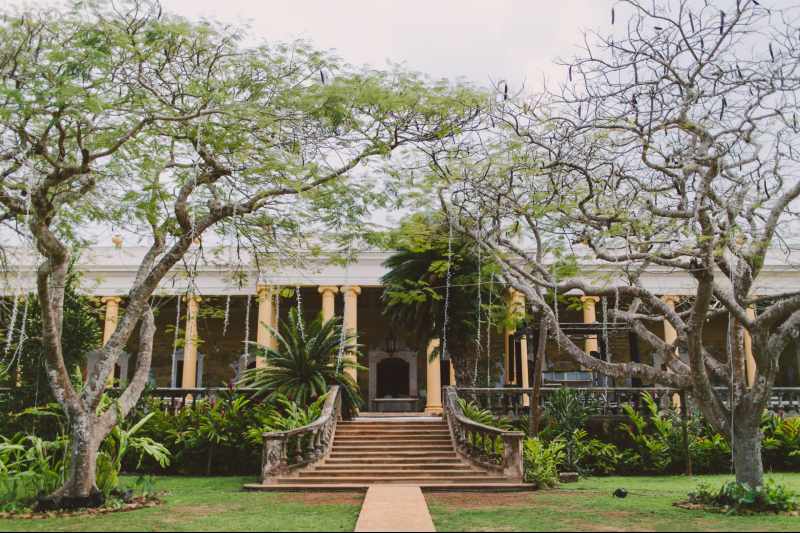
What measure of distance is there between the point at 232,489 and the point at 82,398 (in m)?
4.00

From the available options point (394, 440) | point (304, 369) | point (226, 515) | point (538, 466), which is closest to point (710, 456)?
point (538, 466)

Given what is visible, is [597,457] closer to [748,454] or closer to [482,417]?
[482,417]

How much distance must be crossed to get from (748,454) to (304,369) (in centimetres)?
1008

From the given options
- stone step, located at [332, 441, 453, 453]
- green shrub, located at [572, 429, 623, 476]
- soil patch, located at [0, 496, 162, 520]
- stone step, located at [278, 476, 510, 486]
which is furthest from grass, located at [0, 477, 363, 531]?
green shrub, located at [572, 429, 623, 476]

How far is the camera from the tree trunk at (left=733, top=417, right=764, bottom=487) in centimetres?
950

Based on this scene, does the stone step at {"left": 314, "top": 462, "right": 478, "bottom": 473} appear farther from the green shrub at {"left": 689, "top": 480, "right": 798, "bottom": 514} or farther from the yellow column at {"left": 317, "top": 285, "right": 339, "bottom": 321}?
the yellow column at {"left": 317, "top": 285, "right": 339, "bottom": 321}

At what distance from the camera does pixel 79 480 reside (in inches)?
363

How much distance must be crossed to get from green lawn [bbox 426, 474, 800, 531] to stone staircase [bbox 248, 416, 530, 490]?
3.88 feet

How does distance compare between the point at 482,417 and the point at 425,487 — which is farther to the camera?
the point at 482,417

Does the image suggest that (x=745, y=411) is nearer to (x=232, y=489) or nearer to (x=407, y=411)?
(x=232, y=489)

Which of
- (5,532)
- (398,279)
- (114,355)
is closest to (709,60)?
(114,355)

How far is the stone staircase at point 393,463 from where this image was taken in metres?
12.6

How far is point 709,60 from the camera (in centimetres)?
921

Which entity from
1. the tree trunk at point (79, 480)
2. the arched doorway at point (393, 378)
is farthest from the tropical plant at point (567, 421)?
the arched doorway at point (393, 378)
